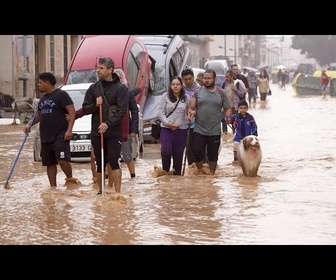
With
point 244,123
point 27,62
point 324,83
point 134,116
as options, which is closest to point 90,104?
point 134,116

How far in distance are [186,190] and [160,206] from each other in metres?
1.45

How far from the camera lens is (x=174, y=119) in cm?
1421

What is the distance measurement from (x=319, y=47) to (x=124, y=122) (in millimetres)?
113494

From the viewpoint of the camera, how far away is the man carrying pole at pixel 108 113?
11.9 metres

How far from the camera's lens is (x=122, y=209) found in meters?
11.5

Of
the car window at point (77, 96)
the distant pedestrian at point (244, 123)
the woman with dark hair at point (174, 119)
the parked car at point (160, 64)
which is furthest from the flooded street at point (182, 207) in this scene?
the parked car at point (160, 64)

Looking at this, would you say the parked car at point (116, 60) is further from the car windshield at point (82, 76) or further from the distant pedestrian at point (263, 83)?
the distant pedestrian at point (263, 83)

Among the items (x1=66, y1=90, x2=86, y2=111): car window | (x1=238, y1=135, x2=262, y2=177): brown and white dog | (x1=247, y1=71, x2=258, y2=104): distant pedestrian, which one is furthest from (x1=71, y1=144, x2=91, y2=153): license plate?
(x1=247, y1=71, x2=258, y2=104): distant pedestrian

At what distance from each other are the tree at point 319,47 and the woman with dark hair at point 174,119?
10772 centimetres

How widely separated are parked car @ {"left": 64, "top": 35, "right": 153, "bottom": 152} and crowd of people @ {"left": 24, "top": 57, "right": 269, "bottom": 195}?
15.9 ft

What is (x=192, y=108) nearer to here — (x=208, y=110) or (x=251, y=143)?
(x=208, y=110)

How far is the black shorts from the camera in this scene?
12.7m

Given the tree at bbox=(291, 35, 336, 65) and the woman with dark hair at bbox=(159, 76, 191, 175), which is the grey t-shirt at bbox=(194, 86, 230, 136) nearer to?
the woman with dark hair at bbox=(159, 76, 191, 175)
